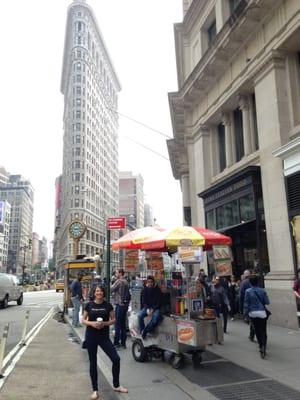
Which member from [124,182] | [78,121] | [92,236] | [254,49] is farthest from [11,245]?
[254,49]

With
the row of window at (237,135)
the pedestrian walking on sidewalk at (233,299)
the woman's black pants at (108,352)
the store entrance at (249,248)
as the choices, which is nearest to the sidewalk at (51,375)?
the woman's black pants at (108,352)

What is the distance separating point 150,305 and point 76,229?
16.2m

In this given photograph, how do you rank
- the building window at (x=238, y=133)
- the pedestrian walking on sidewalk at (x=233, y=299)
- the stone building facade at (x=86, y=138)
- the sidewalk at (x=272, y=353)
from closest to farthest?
the sidewalk at (x=272, y=353)
the pedestrian walking on sidewalk at (x=233, y=299)
the building window at (x=238, y=133)
the stone building facade at (x=86, y=138)

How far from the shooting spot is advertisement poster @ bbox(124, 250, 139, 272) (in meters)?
12.6

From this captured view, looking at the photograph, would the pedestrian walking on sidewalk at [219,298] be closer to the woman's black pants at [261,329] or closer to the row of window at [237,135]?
the woman's black pants at [261,329]

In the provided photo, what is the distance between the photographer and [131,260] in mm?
12656

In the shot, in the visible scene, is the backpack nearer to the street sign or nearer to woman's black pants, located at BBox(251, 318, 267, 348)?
woman's black pants, located at BBox(251, 318, 267, 348)

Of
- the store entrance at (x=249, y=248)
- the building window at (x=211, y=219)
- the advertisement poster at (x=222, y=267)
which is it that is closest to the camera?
the advertisement poster at (x=222, y=267)

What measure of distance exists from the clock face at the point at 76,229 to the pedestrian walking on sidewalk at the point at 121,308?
1383 centimetres

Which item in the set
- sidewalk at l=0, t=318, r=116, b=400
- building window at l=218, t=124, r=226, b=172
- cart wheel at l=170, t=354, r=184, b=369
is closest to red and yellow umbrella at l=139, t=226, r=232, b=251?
cart wheel at l=170, t=354, r=184, b=369

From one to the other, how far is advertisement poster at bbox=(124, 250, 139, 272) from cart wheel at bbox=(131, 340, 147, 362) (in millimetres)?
3543

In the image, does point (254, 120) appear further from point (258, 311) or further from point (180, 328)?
point (180, 328)

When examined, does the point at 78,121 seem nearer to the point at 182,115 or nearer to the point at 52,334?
the point at 182,115

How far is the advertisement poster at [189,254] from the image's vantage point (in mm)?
8781
